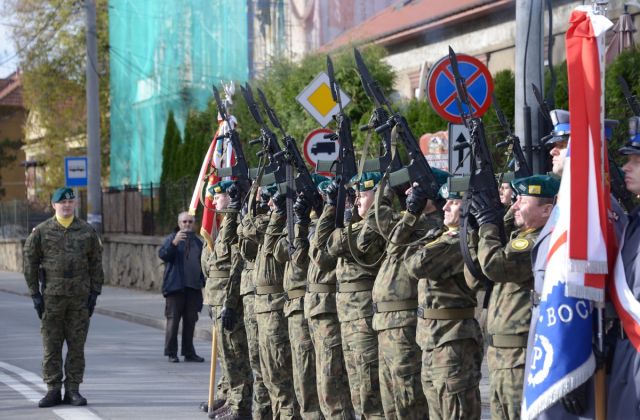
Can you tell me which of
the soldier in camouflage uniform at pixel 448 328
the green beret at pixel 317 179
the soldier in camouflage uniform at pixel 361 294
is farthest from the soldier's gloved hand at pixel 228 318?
the soldier in camouflage uniform at pixel 448 328

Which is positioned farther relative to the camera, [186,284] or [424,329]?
[186,284]

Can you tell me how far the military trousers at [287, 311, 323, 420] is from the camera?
822 cm

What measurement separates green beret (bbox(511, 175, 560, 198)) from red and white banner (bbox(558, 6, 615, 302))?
3.04 ft


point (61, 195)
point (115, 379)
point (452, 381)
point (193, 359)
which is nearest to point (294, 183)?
point (452, 381)

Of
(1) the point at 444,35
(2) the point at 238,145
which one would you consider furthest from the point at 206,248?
(1) the point at 444,35

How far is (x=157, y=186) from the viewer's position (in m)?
27.6

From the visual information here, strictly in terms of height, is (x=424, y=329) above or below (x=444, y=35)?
below

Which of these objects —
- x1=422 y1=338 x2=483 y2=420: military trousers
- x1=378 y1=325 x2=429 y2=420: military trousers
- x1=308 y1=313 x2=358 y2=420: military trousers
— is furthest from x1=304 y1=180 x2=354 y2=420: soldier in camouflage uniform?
x1=422 y1=338 x2=483 y2=420: military trousers

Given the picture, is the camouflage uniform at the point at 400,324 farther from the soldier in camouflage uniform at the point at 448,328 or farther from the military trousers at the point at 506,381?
the military trousers at the point at 506,381

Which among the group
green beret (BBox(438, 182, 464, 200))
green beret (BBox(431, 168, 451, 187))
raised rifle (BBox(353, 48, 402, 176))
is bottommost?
green beret (BBox(438, 182, 464, 200))

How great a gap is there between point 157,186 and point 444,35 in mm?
7292

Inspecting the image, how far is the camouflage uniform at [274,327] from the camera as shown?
8672 mm

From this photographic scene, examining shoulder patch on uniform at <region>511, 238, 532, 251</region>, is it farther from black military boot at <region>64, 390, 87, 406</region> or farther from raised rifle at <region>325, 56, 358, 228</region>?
black military boot at <region>64, 390, 87, 406</region>

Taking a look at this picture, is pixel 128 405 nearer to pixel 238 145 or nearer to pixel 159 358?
pixel 238 145
